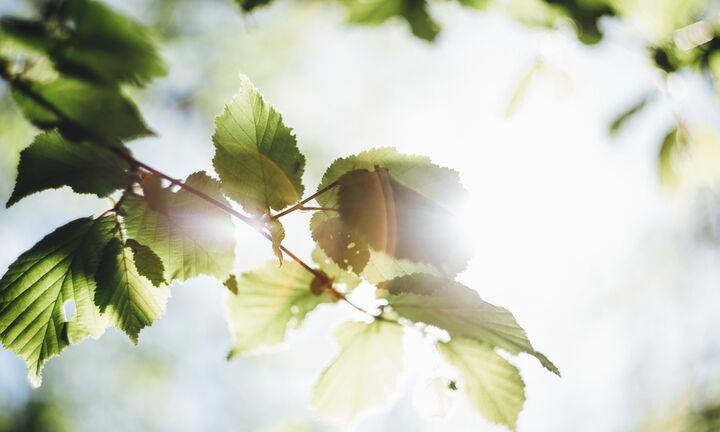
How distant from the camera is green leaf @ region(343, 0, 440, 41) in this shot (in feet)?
3.14

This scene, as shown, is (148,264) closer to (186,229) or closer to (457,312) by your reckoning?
(186,229)

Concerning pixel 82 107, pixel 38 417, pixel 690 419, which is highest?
pixel 690 419

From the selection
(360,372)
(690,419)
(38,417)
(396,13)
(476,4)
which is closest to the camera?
(360,372)

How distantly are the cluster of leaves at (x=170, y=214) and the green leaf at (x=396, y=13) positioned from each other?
0.53 m

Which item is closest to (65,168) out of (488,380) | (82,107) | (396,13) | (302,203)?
(82,107)

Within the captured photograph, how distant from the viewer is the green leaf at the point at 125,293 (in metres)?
0.56

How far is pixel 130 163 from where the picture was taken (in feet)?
1.70

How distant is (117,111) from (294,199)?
0.26 metres

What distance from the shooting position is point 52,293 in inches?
24.4

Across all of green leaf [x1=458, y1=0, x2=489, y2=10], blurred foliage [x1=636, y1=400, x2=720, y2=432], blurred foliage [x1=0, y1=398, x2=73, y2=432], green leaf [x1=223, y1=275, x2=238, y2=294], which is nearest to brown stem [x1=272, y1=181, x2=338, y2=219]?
green leaf [x1=223, y1=275, x2=238, y2=294]

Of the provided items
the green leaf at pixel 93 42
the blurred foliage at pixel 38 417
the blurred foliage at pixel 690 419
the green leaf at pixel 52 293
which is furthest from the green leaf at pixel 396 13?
the blurred foliage at pixel 38 417

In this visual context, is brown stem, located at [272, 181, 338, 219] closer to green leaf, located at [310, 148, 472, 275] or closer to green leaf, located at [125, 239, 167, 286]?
green leaf, located at [310, 148, 472, 275]

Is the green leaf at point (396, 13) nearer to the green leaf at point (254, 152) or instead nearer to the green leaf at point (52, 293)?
the green leaf at point (254, 152)

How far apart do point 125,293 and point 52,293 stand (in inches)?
4.6
